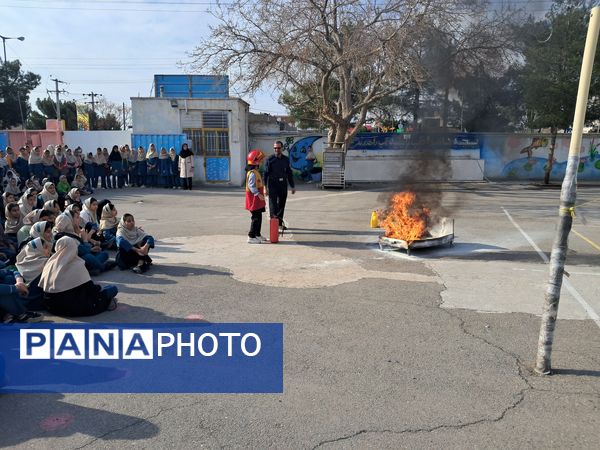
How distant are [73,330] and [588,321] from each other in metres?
5.94

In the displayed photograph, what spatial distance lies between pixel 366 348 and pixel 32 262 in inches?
158

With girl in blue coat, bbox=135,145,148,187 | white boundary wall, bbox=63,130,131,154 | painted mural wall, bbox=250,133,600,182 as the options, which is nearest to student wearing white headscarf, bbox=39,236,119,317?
girl in blue coat, bbox=135,145,148,187

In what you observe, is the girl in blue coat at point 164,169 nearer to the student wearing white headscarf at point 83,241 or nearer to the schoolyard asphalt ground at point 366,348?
the schoolyard asphalt ground at point 366,348

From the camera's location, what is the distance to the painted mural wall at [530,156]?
931 inches

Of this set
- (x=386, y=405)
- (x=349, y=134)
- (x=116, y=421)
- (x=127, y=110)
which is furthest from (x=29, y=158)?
(x=127, y=110)

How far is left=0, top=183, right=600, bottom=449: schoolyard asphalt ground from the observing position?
326 cm

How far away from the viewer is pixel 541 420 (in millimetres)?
3408

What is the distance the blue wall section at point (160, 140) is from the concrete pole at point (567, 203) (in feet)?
62.2

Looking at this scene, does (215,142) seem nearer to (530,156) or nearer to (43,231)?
(43,231)

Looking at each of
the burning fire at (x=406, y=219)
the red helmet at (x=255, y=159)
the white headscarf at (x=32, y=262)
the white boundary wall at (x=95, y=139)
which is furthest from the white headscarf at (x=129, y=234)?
the white boundary wall at (x=95, y=139)

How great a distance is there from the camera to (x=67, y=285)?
16.7 ft

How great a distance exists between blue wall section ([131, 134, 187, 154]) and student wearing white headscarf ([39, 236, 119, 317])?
53.8 feet

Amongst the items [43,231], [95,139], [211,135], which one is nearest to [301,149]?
[211,135]

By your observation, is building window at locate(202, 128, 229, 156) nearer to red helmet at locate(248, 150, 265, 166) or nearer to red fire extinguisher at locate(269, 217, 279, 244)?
red helmet at locate(248, 150, 265, 166)
